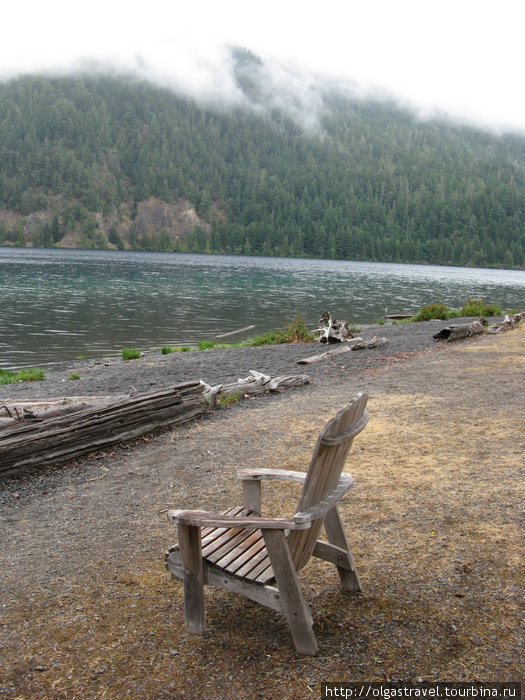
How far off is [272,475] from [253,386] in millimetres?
6909

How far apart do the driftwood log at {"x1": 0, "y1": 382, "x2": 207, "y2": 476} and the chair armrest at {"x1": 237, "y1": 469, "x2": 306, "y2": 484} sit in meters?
3.65

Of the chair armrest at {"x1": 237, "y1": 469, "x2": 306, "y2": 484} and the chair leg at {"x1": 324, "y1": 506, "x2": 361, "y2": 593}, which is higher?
the chair armrest at {"x1": 237, "y1": 469, "x2": 306, "y2": 484}

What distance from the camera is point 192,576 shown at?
11.2ft

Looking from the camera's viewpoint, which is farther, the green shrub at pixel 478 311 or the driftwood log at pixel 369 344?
the green shrub at pixel 478 311

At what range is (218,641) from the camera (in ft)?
11.2

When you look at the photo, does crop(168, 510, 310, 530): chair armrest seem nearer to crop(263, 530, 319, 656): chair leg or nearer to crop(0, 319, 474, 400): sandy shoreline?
crop(263, 530, 319, 656): chair leg

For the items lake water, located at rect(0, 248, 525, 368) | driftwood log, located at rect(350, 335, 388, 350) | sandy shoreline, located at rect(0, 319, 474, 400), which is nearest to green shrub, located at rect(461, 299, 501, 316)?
lake water, located at rect(0, 248, 525, 368)

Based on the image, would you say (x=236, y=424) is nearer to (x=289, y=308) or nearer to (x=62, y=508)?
(x=62, y=508)

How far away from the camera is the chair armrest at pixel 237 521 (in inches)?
120

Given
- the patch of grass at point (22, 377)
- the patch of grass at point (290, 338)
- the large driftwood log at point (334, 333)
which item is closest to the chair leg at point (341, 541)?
the patch of grass at point (22, 377)

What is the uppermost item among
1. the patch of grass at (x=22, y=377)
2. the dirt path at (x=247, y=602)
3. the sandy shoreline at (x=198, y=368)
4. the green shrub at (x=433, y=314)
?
the green shrub at (x=433, y=314)

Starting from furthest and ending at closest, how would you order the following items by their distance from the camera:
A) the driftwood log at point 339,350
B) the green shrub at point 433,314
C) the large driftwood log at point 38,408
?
the green shrub at point 433,314, the driftwood log at point 339,350, the large driftwood log at point 38,408

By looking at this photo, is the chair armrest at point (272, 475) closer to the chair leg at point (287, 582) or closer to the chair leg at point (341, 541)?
the chair leg at point (341, 541)

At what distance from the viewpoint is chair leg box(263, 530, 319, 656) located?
313 cm
